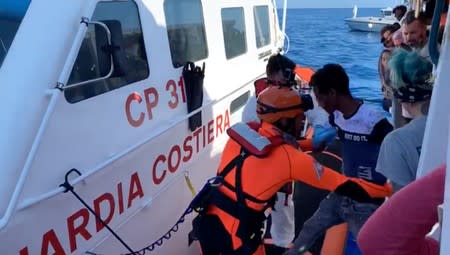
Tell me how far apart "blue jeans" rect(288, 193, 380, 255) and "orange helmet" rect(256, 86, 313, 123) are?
1.99ft

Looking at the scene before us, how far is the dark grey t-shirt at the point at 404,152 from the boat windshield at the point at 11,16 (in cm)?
173

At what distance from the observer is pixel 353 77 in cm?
1353

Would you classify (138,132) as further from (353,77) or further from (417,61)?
(353,77)

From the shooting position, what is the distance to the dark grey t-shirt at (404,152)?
1765 millimetres

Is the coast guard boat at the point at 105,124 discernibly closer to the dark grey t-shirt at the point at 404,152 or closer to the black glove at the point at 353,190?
the dark grey t-shirt at the point at 404,152

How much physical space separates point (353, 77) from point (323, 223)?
11314 millimetres

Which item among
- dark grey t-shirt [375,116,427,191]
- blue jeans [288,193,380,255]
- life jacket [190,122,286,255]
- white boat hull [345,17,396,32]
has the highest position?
dark grey t-shirt [375,116,427,191]

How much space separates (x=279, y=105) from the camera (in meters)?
2.41

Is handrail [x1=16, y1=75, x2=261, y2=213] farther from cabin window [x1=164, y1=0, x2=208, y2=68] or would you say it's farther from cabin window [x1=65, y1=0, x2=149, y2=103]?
cabin window [x1=164, y1=0, x2=208, y2=68]

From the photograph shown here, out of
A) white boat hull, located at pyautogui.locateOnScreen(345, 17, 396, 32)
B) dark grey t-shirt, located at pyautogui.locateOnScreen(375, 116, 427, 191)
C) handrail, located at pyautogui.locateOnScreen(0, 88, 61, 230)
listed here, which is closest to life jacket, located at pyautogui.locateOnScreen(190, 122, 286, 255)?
dark grey t-shirt, located at pyautogui.locateOnScreen(375, 116, 427, 191)

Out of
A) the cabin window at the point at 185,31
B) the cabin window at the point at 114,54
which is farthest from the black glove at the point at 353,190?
the cabin window at the point at 185,31

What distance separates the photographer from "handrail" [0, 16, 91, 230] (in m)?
1.76

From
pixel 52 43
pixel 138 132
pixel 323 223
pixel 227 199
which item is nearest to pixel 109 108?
pixel 138 132

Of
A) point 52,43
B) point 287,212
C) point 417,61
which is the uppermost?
point 52,43
